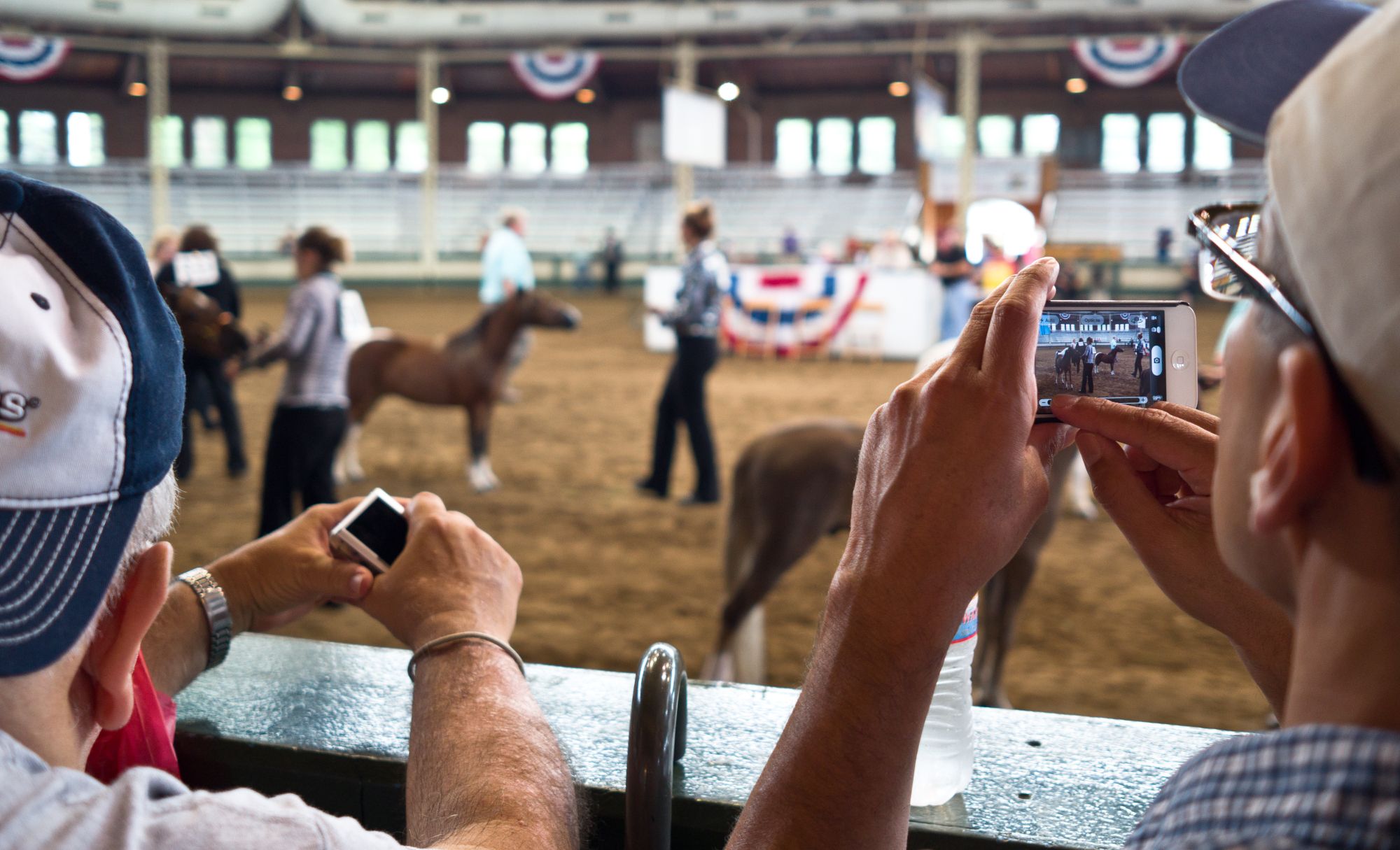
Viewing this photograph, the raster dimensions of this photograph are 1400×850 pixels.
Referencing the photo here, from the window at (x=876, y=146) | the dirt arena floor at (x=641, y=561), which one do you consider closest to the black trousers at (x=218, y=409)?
the dirt arena floor at (x=641, y=561)

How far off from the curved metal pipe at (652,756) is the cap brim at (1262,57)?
2.17ft

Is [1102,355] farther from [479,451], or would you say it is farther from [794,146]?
[794,146]

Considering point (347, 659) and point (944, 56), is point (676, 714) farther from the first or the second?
point (944, 56)

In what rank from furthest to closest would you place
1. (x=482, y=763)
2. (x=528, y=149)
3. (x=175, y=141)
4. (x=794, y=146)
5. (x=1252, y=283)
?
1. (x=528, y=149)
2. (x=794, y=146)
3. (x=175, y=141)
4. (x=482, y=763)
5. (x=1252, y=283)

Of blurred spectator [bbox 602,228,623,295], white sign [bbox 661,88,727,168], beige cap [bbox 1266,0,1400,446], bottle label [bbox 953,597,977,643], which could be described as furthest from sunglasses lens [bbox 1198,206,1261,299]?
blurred spectator [bbox 602,228,623,295]

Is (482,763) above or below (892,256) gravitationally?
below

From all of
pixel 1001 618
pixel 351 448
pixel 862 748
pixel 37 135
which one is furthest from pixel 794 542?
pixel 37 135

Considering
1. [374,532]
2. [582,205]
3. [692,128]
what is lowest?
[374,532]

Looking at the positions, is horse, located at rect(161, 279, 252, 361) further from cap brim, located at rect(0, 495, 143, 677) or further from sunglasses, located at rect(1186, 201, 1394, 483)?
sunglasses, located at rect(1186, 201, 1394, 483)

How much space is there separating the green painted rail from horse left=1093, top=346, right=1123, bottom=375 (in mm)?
459

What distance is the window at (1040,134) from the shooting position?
27.7 m

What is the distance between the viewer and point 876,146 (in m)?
29.2

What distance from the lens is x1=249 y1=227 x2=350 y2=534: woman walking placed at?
492 centimetres

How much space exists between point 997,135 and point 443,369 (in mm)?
23855
